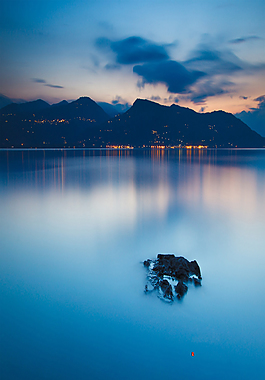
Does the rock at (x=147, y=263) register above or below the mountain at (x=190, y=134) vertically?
below

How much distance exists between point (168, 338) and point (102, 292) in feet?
4.97

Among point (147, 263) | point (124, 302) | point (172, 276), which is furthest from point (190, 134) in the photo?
point (124, 302)

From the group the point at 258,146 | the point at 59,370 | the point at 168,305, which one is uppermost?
the point at 258,146

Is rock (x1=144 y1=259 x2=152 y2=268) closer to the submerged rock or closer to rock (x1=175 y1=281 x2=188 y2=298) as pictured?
the submerged rock

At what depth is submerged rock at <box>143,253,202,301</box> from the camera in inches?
170

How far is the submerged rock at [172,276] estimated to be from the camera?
4328 millimetres

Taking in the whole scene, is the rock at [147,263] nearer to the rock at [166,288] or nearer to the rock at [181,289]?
the rock at [166,288]

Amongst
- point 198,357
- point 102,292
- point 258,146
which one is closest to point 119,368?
point 198,357

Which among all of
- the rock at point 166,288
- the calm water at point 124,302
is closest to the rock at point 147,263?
the calm water at point 124,302

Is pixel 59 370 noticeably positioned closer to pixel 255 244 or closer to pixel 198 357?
pixel 198 357

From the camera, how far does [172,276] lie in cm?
480

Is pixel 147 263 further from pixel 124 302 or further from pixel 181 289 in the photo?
pixel 124 302

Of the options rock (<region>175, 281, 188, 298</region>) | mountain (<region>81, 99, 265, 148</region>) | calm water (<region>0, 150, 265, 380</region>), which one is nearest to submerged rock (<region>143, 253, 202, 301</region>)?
rock (<region>175, 281, 188, 298</region>)

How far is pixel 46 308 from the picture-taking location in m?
4.07
